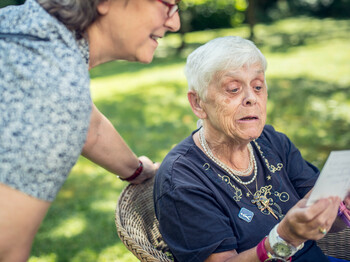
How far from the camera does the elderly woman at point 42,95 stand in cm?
138

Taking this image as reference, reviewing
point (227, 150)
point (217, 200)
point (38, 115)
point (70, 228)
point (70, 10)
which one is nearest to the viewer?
point (38, 115)

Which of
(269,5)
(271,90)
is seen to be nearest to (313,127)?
(271,90)

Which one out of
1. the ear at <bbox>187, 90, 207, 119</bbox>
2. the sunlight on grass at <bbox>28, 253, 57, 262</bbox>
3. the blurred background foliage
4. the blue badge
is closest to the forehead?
the ear at <bbox>187, 90, 207, 119</bbox>

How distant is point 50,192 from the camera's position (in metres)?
1.44

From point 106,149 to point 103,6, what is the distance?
0.98m

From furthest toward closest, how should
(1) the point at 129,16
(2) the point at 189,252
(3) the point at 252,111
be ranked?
(3) the point at 252,111 < (2) the point at 189,252 < (1) the point at 129,16

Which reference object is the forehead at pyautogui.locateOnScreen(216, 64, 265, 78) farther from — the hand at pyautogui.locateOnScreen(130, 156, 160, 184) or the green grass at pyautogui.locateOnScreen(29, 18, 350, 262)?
the green grass at pyautogui.locateOnScreen(29, 18, 350, 262)

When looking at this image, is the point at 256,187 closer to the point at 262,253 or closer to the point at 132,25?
the point at 262,253

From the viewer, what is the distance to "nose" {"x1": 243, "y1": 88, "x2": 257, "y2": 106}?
231 cm

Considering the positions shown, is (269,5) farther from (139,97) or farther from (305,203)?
(305,203)

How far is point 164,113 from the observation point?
7.38 m

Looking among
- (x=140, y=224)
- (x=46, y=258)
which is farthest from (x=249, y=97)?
(x=46, y=258)

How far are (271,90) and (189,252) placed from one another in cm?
668

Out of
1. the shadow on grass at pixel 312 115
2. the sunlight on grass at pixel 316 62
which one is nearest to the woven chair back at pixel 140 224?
the shadow on grass at pixel 312 115
